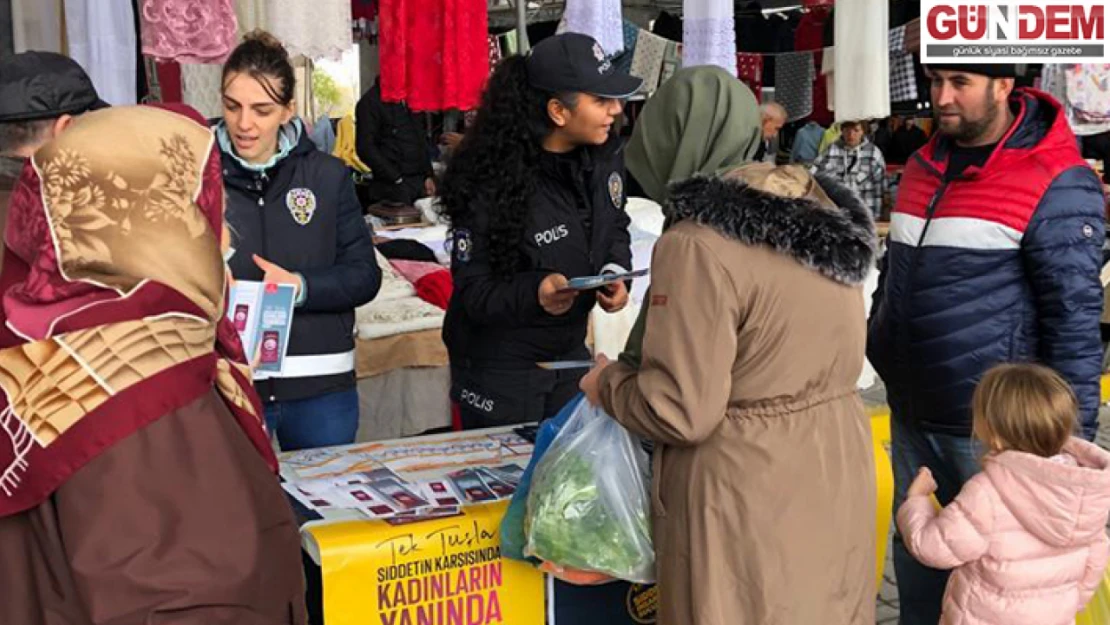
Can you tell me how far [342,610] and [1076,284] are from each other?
1804 millimetres

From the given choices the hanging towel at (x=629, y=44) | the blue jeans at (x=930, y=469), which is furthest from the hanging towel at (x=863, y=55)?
the blue jeans at (x=930, y=469)

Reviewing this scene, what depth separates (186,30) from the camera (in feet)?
12.4

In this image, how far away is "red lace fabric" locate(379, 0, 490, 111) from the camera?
5109 mm

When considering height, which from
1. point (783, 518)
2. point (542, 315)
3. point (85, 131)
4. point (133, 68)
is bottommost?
point (783, 518)

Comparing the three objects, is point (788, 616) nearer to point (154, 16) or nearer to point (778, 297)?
point (778, 297)

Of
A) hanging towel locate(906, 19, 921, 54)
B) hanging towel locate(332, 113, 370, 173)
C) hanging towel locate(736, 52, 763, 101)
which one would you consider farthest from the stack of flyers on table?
hanging towel locate(332, 113, 370, 173)

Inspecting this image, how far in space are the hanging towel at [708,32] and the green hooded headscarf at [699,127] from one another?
2.47 m

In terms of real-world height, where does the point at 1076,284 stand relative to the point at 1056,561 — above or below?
above

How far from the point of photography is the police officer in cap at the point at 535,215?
271 cm

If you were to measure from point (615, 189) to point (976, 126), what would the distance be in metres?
0.90

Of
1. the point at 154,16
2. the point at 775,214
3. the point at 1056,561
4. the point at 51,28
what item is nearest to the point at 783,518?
the point at 775,214

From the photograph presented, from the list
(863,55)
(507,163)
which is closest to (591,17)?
(863,55)

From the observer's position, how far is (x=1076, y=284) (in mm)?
2537

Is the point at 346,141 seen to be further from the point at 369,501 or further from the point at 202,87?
the point at 369,501
